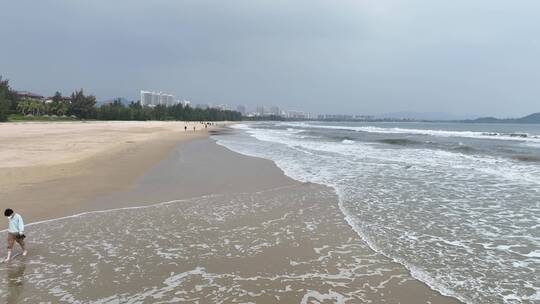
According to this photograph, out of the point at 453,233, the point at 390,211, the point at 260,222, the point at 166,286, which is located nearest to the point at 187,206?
the point at 260,222

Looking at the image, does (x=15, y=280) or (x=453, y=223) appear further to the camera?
(x=453, y=223)

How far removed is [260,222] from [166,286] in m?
3.54

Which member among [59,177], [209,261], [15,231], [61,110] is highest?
[61,110]

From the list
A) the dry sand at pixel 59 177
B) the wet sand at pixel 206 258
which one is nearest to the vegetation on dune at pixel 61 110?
the dry sand at pixel 59 177

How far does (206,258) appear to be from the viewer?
246 inches

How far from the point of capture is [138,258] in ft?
20.4

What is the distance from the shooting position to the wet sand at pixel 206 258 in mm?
4973

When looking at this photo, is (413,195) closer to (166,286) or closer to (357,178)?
(357,178)

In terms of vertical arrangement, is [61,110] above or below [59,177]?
above

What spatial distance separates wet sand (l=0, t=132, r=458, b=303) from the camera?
16.3 ft

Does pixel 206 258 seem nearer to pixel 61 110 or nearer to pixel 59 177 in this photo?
pixel 59 177

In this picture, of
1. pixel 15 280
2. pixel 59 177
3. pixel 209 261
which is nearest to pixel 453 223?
pixel 209 261

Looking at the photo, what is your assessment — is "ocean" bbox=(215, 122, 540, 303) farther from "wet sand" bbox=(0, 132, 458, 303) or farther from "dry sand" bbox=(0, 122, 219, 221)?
"dry sand" bbox=(0, 122, 219, 221)

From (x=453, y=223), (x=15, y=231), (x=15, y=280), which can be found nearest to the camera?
(x=15, y=280)
